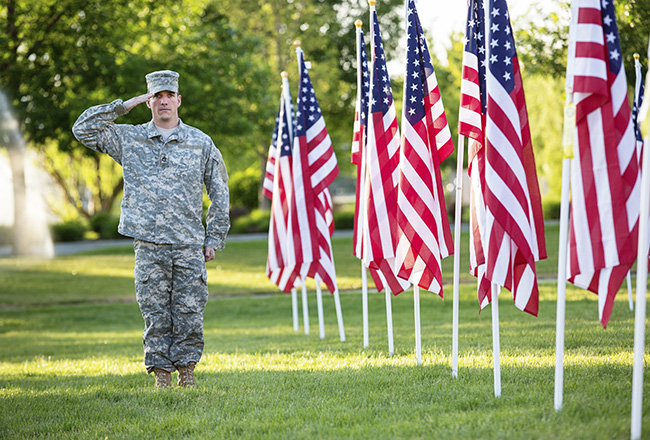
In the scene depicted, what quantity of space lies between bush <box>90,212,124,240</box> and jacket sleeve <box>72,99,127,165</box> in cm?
3004

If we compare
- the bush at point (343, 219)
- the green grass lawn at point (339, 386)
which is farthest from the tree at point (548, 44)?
the bush at point (343, 219)

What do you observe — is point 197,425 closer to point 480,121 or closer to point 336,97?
point 480,121

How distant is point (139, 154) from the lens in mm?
6418

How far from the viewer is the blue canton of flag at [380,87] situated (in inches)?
305

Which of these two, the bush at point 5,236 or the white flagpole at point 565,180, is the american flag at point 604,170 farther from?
the bush at point 5,236

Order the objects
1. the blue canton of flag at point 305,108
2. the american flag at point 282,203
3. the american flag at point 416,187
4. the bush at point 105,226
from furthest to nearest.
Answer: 1. the bush at point 105,226
2. the american flag at point 282,203
3. the blue canton of flag at point 305,108
4. the american flag at point 416,187

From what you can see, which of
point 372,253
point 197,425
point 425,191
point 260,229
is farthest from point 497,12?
point 260,229

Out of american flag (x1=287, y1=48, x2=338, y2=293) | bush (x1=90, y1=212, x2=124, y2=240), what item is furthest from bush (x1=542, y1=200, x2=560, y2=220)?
american flag (x1=287, y1=48, x2=338, y2=293)

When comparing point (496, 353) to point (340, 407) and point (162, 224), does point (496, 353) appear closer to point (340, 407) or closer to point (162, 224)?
point (340, 407)

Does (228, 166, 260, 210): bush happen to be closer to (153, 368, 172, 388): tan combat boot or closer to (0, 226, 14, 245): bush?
(0, 226, 14, 245): bush

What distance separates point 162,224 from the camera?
633 cm

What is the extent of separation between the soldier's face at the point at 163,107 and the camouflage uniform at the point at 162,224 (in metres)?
0.11

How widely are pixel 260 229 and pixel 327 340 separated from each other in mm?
25057

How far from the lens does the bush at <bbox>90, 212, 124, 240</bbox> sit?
35812 millimetres
